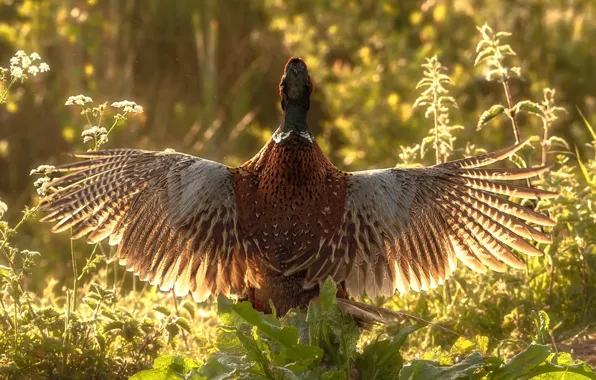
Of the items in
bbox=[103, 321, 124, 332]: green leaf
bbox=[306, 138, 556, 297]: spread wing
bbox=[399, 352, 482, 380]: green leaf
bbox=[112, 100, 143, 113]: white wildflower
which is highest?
bbox=[112, 100, 143, 113]: white wildflower

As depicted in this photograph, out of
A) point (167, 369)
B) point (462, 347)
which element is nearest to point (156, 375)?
point (167, 369)

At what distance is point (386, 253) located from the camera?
520 centimetres

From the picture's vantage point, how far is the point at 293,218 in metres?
5.07

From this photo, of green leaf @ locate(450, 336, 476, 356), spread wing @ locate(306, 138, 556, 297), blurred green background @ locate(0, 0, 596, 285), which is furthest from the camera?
blurred green background @ locate(0, 0, 596, 285)

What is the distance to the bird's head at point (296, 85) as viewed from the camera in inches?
214

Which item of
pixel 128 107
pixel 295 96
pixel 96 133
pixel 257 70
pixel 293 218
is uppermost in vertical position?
pixel 257 70

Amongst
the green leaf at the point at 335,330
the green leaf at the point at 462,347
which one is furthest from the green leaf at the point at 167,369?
the green leaf at the point at 462,347

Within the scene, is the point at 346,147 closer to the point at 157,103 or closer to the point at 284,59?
the point at 284,59

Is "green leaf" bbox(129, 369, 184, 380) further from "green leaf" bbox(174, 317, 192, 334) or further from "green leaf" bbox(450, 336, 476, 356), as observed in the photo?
"green leaf" bbox(450, 336, 476, 356)

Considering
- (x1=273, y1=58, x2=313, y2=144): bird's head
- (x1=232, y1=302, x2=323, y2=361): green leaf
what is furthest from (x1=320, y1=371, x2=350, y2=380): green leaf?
(x1=273, y1=58, x2=313, y2=144): bird's head

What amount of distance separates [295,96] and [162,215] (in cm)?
89

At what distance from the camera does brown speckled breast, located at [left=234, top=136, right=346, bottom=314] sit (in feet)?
16.6

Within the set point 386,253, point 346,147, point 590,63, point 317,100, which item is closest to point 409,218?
point 386,253

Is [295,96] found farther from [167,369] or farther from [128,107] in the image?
[167,369]
